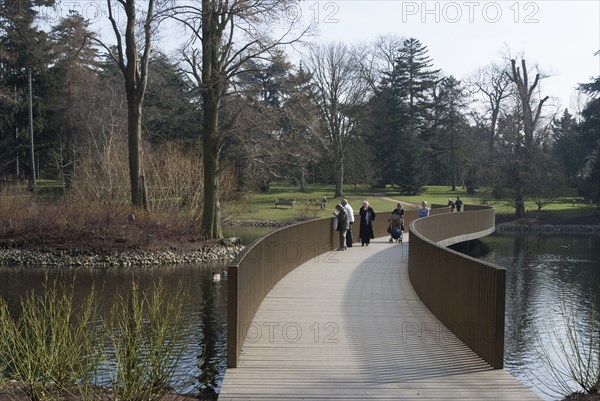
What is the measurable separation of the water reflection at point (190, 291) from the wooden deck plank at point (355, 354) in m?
1.09

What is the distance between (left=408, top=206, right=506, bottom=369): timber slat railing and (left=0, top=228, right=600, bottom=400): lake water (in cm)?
116

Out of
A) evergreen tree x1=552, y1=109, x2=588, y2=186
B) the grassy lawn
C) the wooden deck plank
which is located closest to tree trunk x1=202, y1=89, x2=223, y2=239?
the grassy lawn

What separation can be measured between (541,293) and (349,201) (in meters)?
39.9

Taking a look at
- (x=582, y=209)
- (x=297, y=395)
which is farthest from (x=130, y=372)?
(x=582, y=209)

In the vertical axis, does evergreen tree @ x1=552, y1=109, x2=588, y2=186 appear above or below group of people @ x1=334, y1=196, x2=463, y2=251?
above

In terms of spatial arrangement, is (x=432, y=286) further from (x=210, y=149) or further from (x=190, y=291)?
(x=210, y=149)

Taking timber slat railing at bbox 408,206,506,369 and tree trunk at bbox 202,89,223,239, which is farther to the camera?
tree trunk at bbox 202,89,223,239

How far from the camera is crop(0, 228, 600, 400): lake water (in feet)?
41.7

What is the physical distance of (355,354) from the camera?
1009cm

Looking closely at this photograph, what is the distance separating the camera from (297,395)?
8008 mm

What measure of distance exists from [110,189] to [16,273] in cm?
969

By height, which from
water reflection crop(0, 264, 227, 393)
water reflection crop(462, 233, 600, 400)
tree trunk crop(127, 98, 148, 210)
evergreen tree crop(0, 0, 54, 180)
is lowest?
water reflection crop(462, 233, 600, 400)

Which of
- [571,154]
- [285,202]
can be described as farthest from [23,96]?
[571,154]

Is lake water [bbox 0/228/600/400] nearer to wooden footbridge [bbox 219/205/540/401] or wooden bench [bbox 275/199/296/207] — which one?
wooden footbridge [bbox 219/205/540/401]
